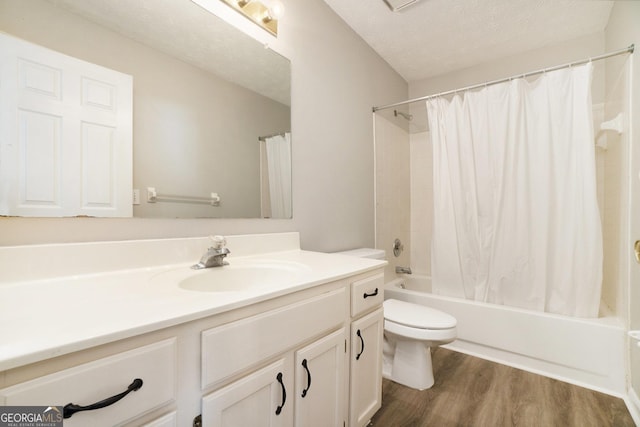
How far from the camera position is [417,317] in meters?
1.54

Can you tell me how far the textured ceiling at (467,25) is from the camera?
1774 mm

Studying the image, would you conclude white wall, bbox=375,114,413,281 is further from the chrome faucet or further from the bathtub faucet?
the chrome faucet

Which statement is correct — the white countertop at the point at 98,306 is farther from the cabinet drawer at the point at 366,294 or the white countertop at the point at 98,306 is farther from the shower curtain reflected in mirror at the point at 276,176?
the shower curtain reflected in mirror at the point at 276,176

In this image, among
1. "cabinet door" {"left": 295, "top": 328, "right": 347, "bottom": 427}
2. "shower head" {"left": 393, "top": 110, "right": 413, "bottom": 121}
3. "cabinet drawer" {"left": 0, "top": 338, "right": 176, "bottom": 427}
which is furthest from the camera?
"shower head" {"left": 393, "top": 110, "right": 413, "bottom": 121}

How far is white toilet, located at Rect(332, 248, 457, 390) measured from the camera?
4.78 feet

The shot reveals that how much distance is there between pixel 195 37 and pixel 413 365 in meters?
1.96

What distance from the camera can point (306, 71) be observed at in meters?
1.64

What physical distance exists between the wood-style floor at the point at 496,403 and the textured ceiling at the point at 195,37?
1.72m

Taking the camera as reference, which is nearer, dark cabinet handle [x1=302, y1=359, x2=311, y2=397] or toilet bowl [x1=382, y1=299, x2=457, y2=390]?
dark cabinet handle [x1=302, y1=359, x2=311, y2=397]

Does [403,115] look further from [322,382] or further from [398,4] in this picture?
[322,382]

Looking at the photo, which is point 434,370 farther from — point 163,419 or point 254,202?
point 163,419

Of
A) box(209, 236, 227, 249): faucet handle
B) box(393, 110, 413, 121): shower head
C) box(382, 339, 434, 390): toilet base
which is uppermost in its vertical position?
box(393, 110, 413, 121): shower head

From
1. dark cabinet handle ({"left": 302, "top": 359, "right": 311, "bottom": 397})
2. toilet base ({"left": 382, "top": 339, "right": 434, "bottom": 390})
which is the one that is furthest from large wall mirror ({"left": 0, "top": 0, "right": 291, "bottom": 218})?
toilet base ({"left": 382, "top": 339, "right": 434, "bottom": 390})

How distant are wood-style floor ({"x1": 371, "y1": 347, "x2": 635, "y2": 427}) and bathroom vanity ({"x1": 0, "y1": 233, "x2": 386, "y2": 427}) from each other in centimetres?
30
